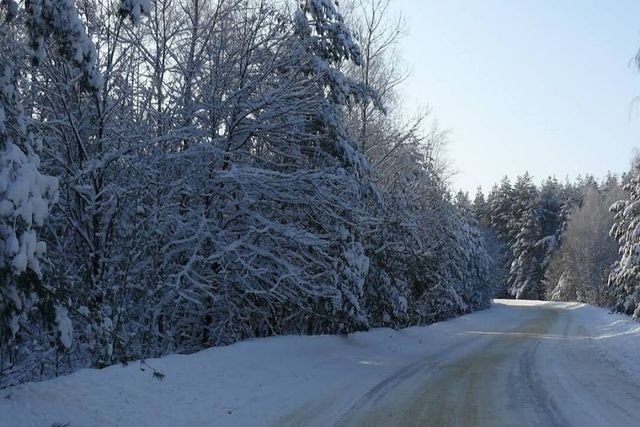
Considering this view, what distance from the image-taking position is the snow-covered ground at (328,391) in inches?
275

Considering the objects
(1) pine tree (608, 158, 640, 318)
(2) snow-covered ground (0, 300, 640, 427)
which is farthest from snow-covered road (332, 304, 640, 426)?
(1) pine tree (608, 158, 640, 318)

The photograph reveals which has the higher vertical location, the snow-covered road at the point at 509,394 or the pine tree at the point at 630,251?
the pine tree at the point at 630,251

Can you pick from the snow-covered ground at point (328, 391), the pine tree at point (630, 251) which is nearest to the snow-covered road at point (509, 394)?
the snow-covered ground at point (328, 391)

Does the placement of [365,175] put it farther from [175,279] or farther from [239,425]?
[239,425]

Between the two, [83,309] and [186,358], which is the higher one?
[83,309]

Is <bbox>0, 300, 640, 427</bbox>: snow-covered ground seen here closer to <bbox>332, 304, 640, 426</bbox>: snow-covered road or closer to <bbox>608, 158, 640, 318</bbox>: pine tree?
<bbox>332, 304, 640, 426</bbox>: snow-covered road

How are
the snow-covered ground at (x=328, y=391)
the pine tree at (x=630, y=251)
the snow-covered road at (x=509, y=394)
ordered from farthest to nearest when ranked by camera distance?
the pine tree at (x=630, y=251) → the snow-covered road at (x=509, y=394) → the snow-covered ground at (x=328, y=391)

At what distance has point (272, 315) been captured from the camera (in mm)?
15016

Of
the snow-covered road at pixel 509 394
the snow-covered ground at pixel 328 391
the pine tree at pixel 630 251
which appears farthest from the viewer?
the pine tree at pixel 630 251

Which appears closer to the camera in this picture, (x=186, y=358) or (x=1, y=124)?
→ (x=1, y=124)

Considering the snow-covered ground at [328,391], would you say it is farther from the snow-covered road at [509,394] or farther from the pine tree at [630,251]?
the pine tree at [630,251]

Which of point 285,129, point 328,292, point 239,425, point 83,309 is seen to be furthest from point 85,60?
point 328,292

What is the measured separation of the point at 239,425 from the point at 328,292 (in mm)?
7055

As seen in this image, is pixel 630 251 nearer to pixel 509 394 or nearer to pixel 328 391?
pixel 509 394
